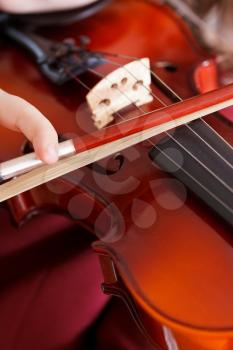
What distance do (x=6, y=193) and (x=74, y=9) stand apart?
477 millimetres

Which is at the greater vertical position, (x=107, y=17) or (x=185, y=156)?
(x=107, y=17)

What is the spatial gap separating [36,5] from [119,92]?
0.30m

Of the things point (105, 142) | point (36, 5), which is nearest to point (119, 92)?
point (105, 142)

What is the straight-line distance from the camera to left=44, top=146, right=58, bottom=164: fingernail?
50cm

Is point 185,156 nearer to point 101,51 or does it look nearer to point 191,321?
point 191,321

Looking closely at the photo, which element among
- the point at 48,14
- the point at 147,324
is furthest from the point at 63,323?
the point at 48,14

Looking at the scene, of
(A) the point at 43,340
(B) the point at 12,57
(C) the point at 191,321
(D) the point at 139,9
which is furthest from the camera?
(D) the point at 139,9

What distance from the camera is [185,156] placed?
0.58 metres

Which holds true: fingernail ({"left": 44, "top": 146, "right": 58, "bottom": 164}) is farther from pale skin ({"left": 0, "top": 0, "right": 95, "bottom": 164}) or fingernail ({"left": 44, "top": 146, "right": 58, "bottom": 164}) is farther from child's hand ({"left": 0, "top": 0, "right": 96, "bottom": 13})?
child's hand ({"left": 0, "top": 0, "right": 96, "bottom": 13})

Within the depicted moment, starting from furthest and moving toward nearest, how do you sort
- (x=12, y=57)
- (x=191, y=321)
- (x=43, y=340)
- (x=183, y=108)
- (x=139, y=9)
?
(x=139, y=9) → (x=12, y=57) → (x=43, y=340) → (x=183, y=108) → (x=191, y=321)

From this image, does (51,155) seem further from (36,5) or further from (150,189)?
(36,5)

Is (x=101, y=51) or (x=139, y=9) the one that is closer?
(x=101, y=51)

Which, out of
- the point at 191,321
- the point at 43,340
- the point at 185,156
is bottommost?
the point at 43,340

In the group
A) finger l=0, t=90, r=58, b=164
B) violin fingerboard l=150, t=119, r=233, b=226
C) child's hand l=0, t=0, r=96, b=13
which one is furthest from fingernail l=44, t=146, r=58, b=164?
child's hand l=0, t=0, r=96, b=13
